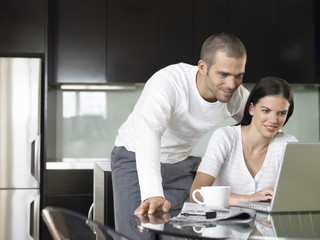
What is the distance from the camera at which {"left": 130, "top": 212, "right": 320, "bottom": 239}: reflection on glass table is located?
1339mm

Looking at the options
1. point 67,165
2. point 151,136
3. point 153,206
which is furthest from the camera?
point 67,165

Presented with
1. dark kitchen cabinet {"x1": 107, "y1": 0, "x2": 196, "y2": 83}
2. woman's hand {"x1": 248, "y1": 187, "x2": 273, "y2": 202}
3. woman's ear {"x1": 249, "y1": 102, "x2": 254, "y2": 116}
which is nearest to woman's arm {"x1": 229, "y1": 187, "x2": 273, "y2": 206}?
woman's hand {"x1": 248, "y1": 187, "x2": 273, "y2": 202}

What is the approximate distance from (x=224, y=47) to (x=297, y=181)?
0.65m

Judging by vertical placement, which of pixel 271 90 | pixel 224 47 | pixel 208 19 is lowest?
pixel 271 90

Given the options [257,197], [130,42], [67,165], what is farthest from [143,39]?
[257,197]

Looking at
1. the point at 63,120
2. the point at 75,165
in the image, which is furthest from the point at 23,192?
the point at 63,120

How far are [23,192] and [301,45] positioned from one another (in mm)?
2732

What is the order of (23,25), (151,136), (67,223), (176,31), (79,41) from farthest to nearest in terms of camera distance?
(176,31), (79,41), (23,25), (151,136), (67,223)

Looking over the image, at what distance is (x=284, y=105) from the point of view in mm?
2445

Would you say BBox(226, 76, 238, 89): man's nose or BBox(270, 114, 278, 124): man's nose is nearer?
BBox(226, 76, 238, 89): man's nose

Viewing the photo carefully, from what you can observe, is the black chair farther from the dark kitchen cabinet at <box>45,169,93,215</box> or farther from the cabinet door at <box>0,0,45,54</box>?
the cabinet door at <box>0,0,45,54</box>

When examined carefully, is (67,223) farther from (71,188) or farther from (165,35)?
(165,35)

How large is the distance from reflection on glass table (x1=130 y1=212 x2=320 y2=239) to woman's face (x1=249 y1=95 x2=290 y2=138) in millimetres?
776

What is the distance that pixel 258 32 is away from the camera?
4.98 metres
